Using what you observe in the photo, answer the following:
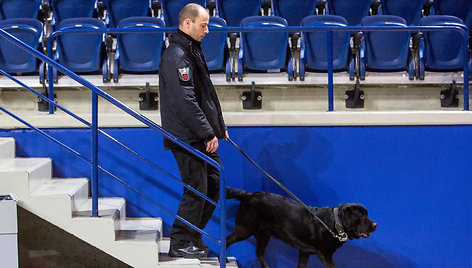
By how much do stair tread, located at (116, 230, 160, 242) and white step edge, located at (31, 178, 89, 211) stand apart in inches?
11.6

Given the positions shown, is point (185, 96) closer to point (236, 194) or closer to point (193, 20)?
point (193, 20)

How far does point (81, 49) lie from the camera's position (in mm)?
4762

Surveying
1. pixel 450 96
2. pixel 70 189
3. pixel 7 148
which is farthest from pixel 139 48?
pixel 450 96

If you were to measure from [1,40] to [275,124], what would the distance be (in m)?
2.70

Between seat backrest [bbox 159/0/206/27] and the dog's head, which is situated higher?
seat backrest [bbox 159/0/206/27]

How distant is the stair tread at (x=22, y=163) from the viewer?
2.99 meters

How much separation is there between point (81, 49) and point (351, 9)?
8.49ft

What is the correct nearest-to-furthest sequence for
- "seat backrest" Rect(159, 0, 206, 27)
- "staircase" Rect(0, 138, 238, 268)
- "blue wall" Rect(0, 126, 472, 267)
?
"staircase" Rect(0, 138, 238, 268) < "blue wall" Rect(0, 126, 472, 267) < "seat backrest" Rect(159, 0, 206, 27)

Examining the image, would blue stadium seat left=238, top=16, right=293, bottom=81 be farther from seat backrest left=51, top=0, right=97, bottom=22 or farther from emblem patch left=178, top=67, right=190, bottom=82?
emblem patch left=178, top=67, right=190, bottom=82

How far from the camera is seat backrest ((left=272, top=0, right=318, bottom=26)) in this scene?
530 centimetres

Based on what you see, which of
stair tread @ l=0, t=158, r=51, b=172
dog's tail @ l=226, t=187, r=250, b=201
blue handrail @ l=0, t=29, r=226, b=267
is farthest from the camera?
dog's tail @ l=226, t=187, r=250, b=201

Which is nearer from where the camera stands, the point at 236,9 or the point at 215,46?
the point at 215,46

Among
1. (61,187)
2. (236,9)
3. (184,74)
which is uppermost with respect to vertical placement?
(236,9)

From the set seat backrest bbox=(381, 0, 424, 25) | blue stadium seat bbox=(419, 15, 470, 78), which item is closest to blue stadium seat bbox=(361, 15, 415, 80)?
blue stadium seat bbox=(419, 15, 470, 78)
